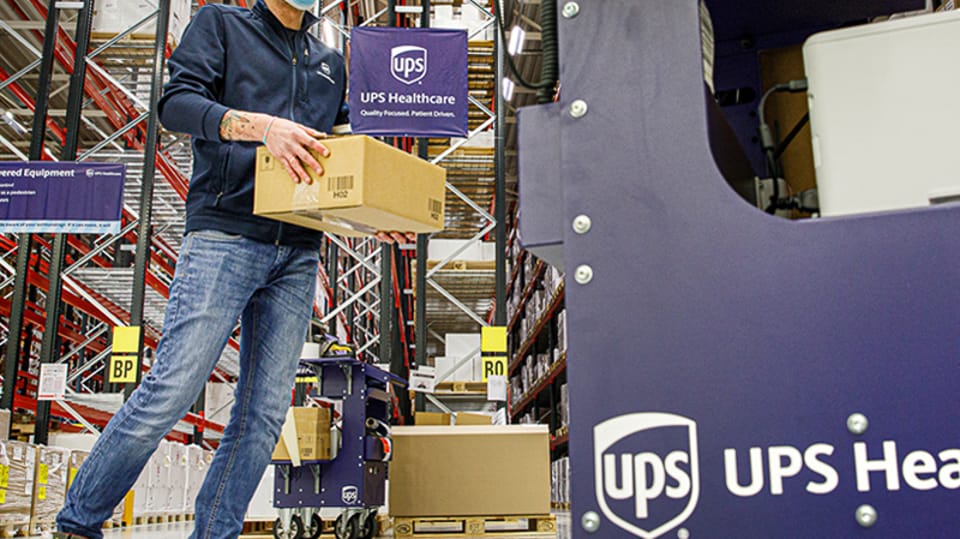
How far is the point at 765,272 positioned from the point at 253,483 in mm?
1514

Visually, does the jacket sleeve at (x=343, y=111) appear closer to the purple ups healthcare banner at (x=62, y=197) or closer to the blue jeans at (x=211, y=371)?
the blue jeans at (x=211, y=371)

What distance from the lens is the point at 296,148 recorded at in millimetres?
1766

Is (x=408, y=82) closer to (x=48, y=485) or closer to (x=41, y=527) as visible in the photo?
(x=48, y=485)

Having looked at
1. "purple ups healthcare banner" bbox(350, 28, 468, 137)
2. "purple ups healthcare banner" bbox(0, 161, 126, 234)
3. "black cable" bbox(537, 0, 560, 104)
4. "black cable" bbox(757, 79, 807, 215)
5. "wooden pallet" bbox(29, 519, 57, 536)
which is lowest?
"wooden pallet" bbox(29, 519, 57, 536)

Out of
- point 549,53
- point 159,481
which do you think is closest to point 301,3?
point 549,53

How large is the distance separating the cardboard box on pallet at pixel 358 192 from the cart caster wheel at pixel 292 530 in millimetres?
3150

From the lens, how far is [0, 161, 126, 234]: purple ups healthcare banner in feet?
21.9

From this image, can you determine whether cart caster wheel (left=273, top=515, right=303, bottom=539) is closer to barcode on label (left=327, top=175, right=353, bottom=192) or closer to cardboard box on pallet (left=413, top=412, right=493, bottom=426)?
cardboard box on pallet (left=413, top=412, right=493, bottom=426)

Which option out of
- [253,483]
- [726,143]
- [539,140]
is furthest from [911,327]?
[253,483]

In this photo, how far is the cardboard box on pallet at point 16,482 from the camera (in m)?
4.71

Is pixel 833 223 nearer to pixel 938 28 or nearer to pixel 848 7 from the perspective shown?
pixel 938 28

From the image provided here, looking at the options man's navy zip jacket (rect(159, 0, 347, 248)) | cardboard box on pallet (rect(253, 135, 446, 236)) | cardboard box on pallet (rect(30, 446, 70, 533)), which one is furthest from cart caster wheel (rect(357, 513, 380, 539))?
cardboard box on pallet (rect(253, 135, 446, 236))

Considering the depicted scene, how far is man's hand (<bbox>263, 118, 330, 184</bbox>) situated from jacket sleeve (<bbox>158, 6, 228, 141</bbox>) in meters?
0.28

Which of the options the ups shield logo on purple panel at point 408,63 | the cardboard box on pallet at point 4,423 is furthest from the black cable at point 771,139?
the cardboard box on pallet at point 4,423
